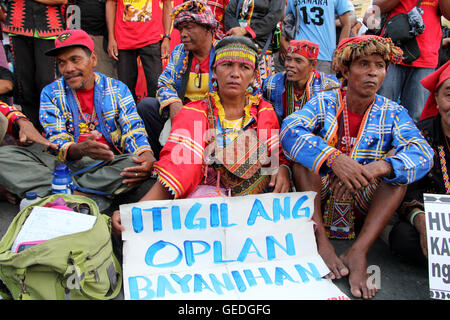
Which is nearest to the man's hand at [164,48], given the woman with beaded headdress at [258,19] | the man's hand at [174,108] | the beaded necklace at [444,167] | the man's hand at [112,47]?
the man's hand at [112,47]

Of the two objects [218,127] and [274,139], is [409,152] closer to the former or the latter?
[274,139]

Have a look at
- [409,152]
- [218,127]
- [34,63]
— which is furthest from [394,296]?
[34,63]

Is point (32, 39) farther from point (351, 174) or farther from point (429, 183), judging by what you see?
point (429, 183)

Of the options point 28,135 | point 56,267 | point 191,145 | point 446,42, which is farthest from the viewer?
point 446,42

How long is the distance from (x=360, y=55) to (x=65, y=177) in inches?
95.9

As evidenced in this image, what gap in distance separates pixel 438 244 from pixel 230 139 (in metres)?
1.51

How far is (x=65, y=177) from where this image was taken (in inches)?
109

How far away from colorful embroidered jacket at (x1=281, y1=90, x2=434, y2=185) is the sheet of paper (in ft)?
4.81

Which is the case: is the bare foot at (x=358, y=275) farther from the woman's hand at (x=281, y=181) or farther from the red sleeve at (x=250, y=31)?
the red sleeve at (x=250, y=31)

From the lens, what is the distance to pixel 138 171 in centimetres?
295

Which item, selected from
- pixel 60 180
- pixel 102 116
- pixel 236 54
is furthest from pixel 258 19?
pixel 60 180

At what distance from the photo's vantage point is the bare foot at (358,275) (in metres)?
2.26

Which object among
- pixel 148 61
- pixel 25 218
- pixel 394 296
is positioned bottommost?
A: pixel 394 296
